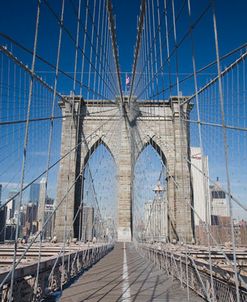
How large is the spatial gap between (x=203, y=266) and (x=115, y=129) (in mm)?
22254

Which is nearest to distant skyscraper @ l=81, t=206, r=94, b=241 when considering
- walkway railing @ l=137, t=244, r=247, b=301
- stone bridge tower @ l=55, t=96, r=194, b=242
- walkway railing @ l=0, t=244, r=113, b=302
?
stone bridge tower @ l=55, t=96, r=194, b=242

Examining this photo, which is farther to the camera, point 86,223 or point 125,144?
point 125,144

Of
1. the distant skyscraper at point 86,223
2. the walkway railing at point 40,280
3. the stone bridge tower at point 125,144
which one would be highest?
the stone bridge tower at point 125,144

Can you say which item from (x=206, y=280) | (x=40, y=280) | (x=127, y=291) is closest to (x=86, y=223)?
(x=127, y=291)

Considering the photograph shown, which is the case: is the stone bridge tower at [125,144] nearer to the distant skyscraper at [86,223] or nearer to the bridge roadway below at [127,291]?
the distant skyscraper at [86,223]

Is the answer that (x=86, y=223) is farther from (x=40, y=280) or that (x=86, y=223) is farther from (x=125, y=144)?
(x=40, y=280)

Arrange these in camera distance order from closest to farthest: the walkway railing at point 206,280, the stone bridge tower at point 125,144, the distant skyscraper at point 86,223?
the walkway railing at point 206,280, the distant skyscraper at point 86,223, the stone bridge tower at point 125,144

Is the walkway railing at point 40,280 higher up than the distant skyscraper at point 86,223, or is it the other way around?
the distant skyscraper at point 86,223

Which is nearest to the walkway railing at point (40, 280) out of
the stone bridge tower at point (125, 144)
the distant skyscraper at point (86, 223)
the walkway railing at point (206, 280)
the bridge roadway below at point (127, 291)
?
the bridge roadway below at point (127, 291)

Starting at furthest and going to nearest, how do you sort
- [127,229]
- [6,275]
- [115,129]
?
1. [115,129]
2. [127,229]
3. [6,275]

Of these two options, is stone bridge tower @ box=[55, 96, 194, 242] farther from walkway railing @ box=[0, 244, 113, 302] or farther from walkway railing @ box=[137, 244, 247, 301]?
walkway railing @ box=[137, 244, 247, 301]

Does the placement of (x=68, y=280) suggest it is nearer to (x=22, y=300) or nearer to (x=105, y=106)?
(x=22, y=300)

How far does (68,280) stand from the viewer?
5.27 meters

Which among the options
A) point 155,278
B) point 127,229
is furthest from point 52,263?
point 127,229
